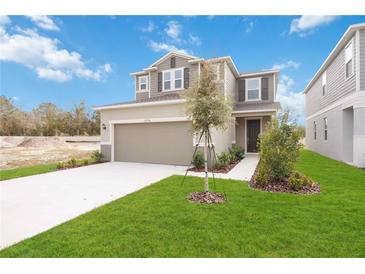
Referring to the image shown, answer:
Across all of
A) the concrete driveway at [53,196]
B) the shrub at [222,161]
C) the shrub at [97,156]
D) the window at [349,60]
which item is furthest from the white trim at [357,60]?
the shrub at [97,156]

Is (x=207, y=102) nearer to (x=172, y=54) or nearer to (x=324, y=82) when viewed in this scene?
(x=172, y=54)

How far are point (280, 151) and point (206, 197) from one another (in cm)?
288

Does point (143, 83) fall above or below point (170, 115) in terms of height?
above

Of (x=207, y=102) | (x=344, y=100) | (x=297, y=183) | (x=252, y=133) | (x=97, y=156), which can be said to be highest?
(x=344, y=100)

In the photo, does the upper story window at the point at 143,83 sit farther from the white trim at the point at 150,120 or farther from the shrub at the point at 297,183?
the shrub at the point at 297,183

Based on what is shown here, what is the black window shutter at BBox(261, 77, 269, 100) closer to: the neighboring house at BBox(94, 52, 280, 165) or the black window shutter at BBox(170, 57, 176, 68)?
the neighboring house at BBox(94, 52, 280, 165)

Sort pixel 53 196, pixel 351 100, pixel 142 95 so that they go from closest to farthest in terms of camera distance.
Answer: pixel 53 196 < pixel 351 100 < pixel 142 95

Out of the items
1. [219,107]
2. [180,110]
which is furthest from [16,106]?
[219,107]

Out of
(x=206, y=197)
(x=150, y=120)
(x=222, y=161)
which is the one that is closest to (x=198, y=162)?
(x=222, y=161)

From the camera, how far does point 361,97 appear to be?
9016mm

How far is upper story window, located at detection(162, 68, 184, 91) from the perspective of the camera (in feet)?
45.0

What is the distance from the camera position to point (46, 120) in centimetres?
3791

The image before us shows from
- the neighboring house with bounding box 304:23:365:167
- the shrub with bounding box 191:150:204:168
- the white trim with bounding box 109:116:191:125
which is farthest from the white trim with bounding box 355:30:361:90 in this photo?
the white trim with bounding box 109:116:191:125
